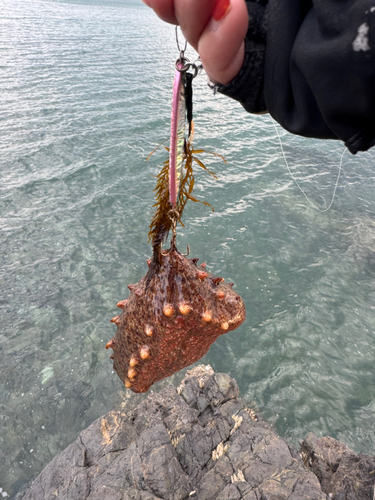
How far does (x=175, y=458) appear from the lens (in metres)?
3.94

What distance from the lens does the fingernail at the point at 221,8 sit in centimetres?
119

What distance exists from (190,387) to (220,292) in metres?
2.55

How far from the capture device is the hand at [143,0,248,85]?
1.20 meters

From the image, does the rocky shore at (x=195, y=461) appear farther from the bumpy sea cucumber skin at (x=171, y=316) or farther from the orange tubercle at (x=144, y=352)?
the orange tubercle at (x=144, y=352)

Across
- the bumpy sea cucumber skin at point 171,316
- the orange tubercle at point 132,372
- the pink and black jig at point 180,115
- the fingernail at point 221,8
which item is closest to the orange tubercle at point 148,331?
the bumpy sea cucumber skin at point 171,316

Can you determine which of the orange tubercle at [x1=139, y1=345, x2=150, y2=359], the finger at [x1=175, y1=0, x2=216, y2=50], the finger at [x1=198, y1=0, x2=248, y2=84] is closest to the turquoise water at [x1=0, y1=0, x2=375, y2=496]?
the orange tubercle at [x1=139, y1=345, x2=150, y2=359]

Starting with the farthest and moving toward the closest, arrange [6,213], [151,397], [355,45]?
1. [6,213]
2. [151,397]
3. [355,45]

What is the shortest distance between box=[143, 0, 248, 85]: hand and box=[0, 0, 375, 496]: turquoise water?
19.3 ft

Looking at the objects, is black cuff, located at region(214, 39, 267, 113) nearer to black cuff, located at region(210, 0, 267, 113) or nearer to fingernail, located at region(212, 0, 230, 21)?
black cuff, located at region(210, 0, 267, 113)

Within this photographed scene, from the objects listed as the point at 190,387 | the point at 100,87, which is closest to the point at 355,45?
the point at 190,387

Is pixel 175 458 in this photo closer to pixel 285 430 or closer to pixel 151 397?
pixel 151 397

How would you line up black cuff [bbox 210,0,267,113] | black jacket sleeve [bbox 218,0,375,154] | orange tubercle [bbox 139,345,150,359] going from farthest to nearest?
orange tubercle [bbox 139,345,150,359] → black cuff [bbox 210,0,267,113] → black jacket sleeve [bbox 218,0,375,154]

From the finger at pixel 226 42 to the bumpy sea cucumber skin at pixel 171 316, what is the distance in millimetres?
1516

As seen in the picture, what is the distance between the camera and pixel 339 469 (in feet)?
13.0
